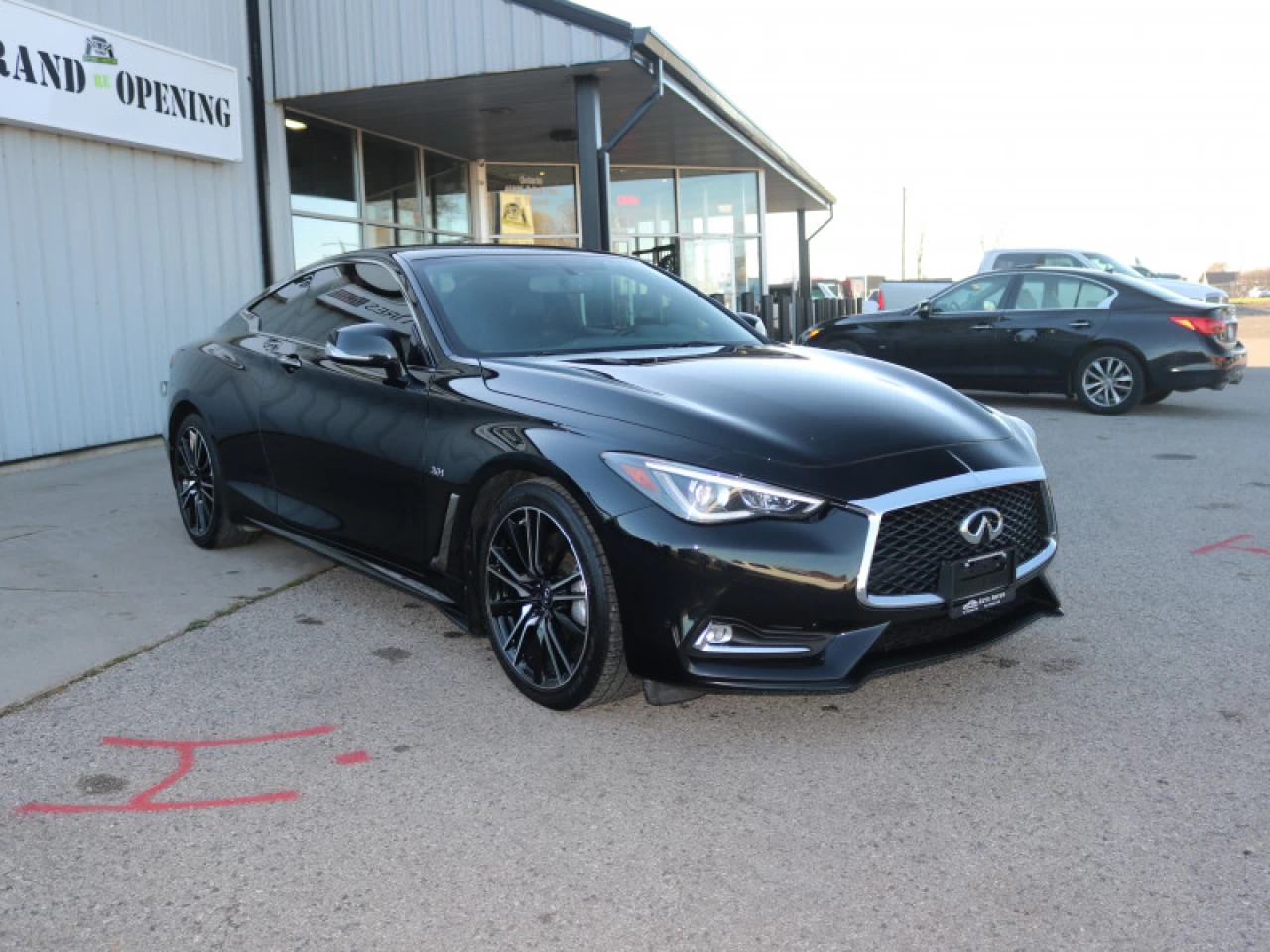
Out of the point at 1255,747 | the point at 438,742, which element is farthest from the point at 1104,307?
the point at 438,742

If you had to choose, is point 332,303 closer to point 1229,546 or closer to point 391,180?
point 1229,546

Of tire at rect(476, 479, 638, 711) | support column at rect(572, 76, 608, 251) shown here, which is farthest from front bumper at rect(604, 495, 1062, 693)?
support column at rect(572, 76, 608, 251)

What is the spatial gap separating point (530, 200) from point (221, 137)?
7574 mm

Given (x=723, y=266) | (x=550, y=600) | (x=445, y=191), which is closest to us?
(x=550, y=600)

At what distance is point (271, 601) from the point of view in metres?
5.14

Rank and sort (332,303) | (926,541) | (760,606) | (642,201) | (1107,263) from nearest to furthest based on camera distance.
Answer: (760,606) < (926,541) < (332,303) < (1107,263) < (642,201)

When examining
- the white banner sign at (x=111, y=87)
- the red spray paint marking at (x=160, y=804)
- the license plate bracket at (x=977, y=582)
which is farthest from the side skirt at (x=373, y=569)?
the white banner sign at (x=111, y=87)

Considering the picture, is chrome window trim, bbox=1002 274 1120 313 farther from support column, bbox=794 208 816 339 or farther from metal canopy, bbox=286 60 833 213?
support column, bbox=794 208 816 339

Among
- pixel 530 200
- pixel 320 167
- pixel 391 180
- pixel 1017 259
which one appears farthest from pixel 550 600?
pixel 530 200

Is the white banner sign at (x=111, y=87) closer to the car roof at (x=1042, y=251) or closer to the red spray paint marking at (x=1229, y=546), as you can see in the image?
the red spray paint marking at (x=1229, y=546)

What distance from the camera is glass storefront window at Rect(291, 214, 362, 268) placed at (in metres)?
12.6

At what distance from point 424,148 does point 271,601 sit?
38.5 feet

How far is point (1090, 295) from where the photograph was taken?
11641mm

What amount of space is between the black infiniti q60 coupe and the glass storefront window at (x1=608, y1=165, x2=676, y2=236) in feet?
46.7
